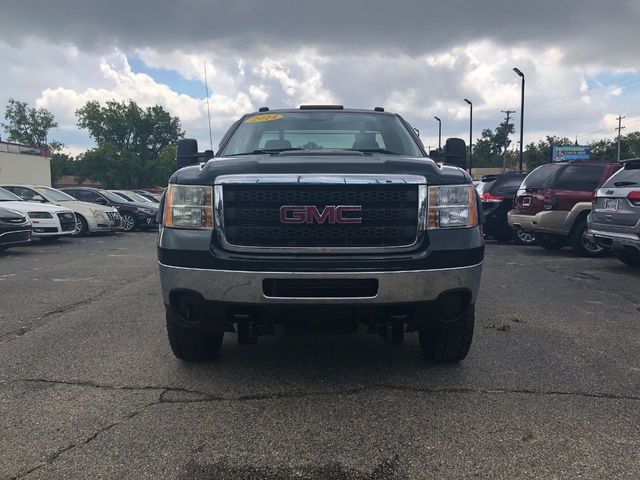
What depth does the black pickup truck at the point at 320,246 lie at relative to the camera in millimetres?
3127

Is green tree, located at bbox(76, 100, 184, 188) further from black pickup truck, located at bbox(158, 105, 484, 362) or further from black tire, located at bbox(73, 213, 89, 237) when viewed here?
black pickup truck, located at bbox(158, 105, 484, 362)

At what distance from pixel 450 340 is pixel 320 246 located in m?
1.19

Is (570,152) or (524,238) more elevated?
(570,152)

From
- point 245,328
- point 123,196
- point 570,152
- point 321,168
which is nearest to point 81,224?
point 123,196

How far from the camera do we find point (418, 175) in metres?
3.28

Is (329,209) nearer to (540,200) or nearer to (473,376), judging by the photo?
Answer: (473,376)

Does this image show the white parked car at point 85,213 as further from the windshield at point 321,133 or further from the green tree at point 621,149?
the green tree at point 621,149

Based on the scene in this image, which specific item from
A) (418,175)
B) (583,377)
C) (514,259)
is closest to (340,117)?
(418,175)

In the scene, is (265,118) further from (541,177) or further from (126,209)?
(126,209)

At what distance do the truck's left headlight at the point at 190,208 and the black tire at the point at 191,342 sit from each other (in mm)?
646

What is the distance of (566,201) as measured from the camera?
1023 centimetres

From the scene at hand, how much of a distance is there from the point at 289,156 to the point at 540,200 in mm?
8158

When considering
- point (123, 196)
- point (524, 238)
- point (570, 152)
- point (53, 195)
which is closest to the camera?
point (524, 238)

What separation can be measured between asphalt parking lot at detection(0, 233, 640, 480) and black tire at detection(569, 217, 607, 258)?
5.23m
